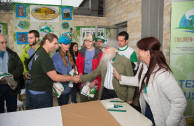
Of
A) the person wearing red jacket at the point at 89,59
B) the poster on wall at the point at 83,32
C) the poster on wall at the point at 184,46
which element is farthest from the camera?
the poster on wall at the point at 83,32

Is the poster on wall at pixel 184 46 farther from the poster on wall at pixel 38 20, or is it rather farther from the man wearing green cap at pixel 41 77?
the poster on wall at pixel 38 20

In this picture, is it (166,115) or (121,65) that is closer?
(166,115)

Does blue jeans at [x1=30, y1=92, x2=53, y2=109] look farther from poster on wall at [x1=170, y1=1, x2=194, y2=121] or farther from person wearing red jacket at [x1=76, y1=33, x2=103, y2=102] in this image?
poster on wall at [x1=170, y1=1, x2=194, y2=121]

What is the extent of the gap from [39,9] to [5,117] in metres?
4.78

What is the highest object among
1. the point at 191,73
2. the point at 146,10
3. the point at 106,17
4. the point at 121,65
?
the point at 106,17

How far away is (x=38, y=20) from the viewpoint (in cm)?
514

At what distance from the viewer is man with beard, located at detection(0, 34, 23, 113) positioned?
219 centimetres

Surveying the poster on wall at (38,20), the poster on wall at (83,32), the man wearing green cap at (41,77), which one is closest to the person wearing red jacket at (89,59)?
the man wearing green cap at (41,77)

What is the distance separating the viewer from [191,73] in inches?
104

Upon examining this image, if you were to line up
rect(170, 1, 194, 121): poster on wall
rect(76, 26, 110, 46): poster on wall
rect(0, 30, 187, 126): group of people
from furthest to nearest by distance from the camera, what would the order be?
1. rect(76, 26, 110, 46): poster on wall
2. rect(170, 1, 194, 121): poster on wall
3. rect(0, 30, 187, 126): group of people

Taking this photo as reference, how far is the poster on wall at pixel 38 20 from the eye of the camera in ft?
16.1

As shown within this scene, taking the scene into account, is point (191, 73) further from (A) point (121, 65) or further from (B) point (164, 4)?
(B) point (164, 4)

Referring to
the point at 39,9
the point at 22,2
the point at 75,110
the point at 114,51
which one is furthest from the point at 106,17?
the point at 75,110

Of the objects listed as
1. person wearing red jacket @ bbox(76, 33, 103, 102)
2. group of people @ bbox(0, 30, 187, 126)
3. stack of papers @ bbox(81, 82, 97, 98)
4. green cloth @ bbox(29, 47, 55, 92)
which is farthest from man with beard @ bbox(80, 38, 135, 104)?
green cloth @ bbox(29, 47, 55, 92)
